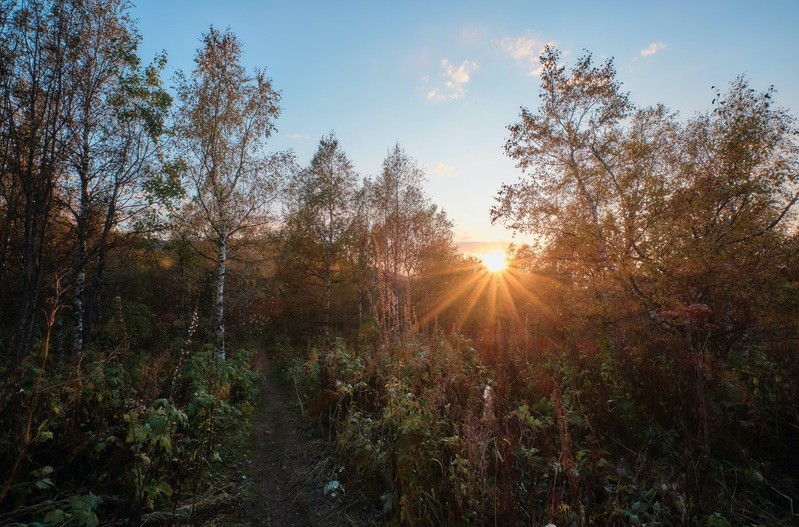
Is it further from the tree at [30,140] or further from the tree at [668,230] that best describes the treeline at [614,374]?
the tree at [30,140]

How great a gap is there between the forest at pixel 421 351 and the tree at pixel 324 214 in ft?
11.6

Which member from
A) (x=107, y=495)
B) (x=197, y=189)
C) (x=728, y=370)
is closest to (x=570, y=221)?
(x=728, y=370)

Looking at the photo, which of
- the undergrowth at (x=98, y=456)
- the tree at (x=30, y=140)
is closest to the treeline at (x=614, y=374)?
the undergrowth at (x=98, y=456)

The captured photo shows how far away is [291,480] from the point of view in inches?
186

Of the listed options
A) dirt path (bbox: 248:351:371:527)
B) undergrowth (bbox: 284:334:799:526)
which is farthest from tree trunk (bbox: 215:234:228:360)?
undergrowth (bbox: 284:334:799:526)

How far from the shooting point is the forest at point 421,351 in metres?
3.08

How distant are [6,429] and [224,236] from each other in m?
9.45

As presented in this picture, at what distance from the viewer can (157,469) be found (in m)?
3.30

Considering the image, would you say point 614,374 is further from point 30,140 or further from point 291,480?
point 30,140

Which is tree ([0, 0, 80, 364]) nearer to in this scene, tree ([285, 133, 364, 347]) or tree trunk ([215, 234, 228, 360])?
tree trunk ([215, 234, 228, 360])

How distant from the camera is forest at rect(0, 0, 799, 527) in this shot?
10.1ft

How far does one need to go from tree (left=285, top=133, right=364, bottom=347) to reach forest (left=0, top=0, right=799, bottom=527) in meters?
3.55

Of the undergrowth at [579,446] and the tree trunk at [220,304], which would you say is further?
the tree trunk at [220,304]

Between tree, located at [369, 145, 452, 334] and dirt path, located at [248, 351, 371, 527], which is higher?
tree, located at [369, 145, 452, 334]
